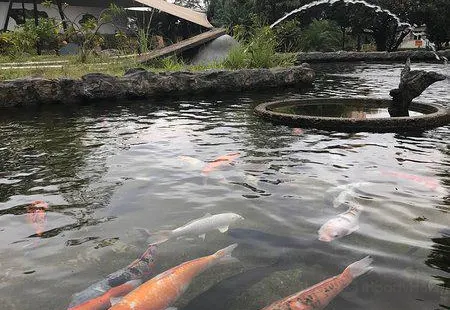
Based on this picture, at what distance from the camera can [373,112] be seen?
30.9 ft

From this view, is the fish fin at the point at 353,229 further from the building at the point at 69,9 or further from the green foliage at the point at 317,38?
the green foliage at the point at 317,38

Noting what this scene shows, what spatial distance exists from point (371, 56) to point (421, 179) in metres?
24.9

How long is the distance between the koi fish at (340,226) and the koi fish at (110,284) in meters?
1.55

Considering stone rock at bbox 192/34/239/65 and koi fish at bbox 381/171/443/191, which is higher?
stone rock at bbox 192/34/239/65

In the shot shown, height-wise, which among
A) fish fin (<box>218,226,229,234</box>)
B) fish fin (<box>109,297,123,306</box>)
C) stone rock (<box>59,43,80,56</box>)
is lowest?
fish fin (<box>218,226,229,234</box>)

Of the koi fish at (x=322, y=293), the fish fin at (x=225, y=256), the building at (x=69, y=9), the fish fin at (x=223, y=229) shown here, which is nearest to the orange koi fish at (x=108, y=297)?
the fish fin at (x=225, y=256)

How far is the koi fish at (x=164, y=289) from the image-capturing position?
2.56 meters

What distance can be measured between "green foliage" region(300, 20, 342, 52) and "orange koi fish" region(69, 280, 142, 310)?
29982 millimetres

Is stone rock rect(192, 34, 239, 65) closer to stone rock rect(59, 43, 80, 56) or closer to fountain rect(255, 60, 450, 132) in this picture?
stone rock rect(59, 43, 80, 56)

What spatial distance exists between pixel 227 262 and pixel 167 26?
→ 29483 mm

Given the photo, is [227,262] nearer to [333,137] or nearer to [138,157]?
[138,157]

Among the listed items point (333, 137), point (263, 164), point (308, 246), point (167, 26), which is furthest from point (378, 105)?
point (167, 26)

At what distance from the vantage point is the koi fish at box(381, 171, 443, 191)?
486 centimetres

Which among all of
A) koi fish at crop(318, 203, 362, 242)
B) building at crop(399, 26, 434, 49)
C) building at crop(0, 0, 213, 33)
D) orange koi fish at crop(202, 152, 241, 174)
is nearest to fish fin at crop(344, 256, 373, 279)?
koi fish at crop(318, 203, 362, 242)
